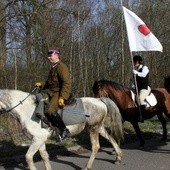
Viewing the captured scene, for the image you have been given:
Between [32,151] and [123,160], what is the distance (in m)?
2.76

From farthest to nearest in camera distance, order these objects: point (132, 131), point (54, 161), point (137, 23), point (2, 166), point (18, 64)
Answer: point (18, 64) → point (132, 131) → point (137, 23) → point (54, 161) → point (2, 166)

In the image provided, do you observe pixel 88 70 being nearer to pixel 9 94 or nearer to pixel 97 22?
pixel 97 22

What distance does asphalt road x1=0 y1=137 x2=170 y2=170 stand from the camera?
30.0 ft

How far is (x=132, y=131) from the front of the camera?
1443cm

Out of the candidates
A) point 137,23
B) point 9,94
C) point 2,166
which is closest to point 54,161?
point 2,166

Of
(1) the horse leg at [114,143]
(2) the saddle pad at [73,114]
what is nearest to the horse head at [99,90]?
(1) the horse leg at [114,143]

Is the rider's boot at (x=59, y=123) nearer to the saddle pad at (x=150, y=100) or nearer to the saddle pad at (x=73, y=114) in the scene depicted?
the saddle pad at (x=73, y=114)

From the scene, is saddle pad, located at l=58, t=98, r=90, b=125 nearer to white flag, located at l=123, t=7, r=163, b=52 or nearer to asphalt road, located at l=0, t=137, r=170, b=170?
asphalt road, located at l=0, t=137, r=170, b=170

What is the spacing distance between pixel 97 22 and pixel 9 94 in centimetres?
1394

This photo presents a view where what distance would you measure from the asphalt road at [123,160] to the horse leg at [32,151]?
4.12 feet

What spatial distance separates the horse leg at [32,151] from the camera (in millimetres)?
7762

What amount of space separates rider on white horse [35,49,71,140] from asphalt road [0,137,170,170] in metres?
1.45

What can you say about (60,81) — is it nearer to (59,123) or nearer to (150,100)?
(59,123)

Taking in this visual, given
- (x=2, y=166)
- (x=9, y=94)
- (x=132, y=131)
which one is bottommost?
(x=132, y=131)
